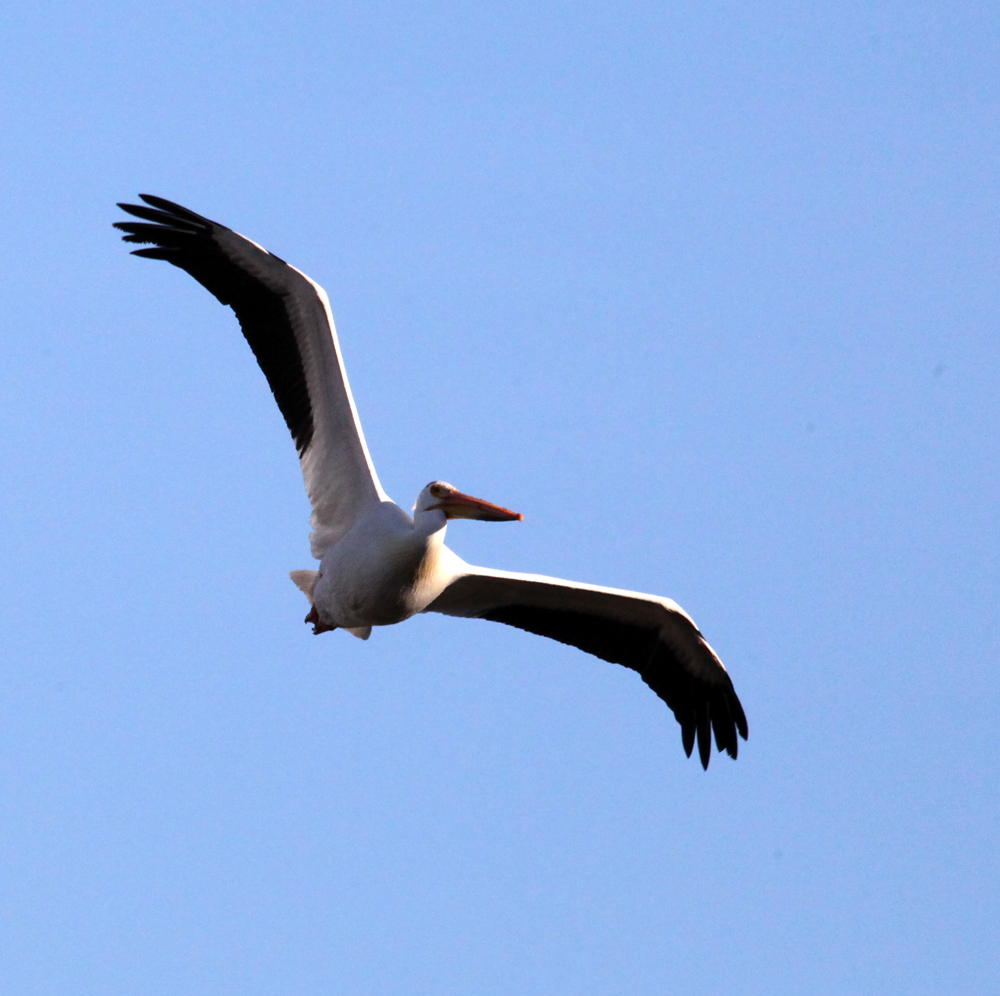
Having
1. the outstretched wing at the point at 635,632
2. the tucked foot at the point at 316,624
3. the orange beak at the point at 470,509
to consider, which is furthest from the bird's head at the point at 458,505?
the tucked foot at the point at 316,624

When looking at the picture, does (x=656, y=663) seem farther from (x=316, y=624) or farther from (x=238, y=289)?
(x=238, y=289)

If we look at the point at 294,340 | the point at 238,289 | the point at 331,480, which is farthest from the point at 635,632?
the point at 238,289

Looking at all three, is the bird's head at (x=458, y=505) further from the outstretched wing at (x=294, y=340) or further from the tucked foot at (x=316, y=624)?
the tucked foot at (x=316, y=624)

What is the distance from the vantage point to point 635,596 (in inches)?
451

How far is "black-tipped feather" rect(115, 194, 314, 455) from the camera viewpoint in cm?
1063

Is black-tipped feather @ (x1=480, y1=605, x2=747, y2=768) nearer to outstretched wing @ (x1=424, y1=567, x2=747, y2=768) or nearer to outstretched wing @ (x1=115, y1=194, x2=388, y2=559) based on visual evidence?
outstretched wing @ (x1=424, y1=567, x2=747, y2=768)

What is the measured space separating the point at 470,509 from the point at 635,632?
229 centimetres

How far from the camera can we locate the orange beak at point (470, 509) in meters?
10.4

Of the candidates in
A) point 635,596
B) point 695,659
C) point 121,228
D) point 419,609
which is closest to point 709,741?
point 695,659

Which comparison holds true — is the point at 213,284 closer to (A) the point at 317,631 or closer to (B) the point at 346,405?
(B) the point at 346,405

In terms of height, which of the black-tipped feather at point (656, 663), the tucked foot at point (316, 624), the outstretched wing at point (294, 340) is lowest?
the tucked foot at point (316, 624)

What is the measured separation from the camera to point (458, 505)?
10414 mm

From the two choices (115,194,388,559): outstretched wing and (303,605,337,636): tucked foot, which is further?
(303,605,337,636): tucked foot

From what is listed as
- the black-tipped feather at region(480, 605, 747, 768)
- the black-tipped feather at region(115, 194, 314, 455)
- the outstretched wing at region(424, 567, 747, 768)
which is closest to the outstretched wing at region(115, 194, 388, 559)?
the black-tipped feather at region(115, 194, 314, 455)
